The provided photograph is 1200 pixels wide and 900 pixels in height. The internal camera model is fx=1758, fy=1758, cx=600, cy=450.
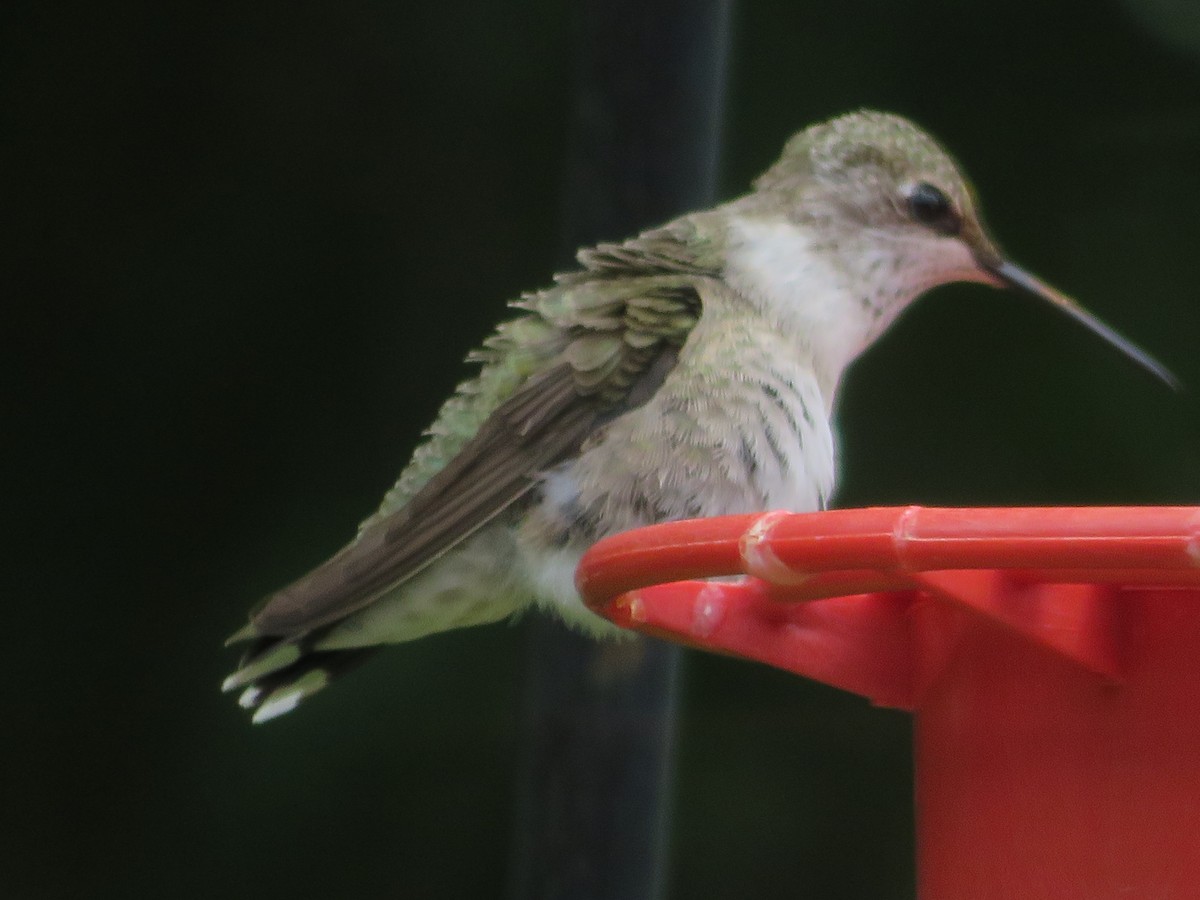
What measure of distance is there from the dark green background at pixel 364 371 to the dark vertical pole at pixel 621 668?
151 cm

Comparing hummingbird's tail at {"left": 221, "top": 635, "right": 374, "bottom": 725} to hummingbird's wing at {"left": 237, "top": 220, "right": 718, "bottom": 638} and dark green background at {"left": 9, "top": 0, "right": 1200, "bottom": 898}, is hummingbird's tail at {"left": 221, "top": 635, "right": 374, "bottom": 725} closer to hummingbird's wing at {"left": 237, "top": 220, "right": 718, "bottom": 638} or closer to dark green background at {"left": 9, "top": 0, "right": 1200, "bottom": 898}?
hummingbird's wing at {"left": 237, "top": 220, "right": 718, "bottom": 638}

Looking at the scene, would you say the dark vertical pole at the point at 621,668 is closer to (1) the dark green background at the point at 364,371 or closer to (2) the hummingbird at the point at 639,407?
(2) the hummingbird at the point at 639,407

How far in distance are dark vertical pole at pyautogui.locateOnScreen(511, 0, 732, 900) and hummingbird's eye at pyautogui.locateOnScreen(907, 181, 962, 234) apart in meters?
0.58

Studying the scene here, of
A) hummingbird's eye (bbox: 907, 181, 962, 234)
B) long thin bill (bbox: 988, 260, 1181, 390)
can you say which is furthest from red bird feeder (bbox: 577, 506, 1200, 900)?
hummingbird's eye (bbox: 907, 181, 962, 234)

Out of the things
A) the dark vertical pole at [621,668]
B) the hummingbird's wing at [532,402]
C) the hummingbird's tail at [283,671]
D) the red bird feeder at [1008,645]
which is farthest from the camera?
the hummingbird's tail at [283,671]

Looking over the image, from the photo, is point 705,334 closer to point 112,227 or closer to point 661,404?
point 661,404

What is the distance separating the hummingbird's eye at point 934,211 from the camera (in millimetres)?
3203

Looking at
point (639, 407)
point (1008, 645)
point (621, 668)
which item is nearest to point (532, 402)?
point (639, 407)

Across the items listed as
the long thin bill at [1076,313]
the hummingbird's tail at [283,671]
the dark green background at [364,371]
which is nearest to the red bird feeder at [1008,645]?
the hummingbird's tail at [283,671]

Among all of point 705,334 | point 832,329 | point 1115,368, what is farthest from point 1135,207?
point 705,334

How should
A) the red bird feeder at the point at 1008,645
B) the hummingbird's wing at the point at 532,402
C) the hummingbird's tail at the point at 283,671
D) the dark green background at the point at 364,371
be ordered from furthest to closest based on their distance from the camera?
the dark green background at the point at 364,371 → the hummingbird's tail at the point at 283,671 → the hummingbird's wing at the point at 532,402 → the red bird feeder at the point at 1008,645

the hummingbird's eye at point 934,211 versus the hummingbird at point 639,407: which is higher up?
the hummingbird's eye at point 934,211

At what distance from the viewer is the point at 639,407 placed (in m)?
2.68

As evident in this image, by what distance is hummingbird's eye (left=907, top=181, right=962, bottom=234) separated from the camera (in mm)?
3203
